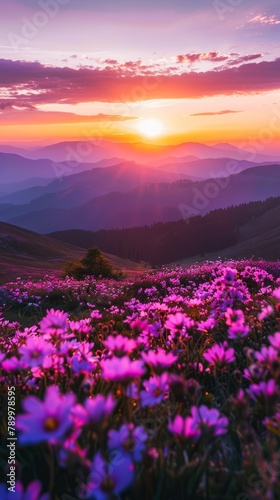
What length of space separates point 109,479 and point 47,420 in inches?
12.2

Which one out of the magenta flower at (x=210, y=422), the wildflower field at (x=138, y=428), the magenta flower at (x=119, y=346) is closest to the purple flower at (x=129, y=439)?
the wildflower field at (x=138, y=428)

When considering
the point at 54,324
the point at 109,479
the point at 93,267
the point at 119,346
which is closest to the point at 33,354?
the point at 54,324

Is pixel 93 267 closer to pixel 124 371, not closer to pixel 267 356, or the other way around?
pixel 267 356

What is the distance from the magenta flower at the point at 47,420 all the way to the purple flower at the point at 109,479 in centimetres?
21

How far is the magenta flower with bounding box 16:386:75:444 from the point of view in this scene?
55.6 inches

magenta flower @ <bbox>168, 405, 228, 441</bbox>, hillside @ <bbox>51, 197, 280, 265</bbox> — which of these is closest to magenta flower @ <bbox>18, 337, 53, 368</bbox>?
magenta flower @ <bbox>168, 405, 228, 441</bbox>

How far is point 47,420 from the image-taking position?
4.96ft

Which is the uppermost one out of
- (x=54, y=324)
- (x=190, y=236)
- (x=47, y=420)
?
(x=190, y=236)

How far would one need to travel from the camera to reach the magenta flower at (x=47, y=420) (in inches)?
55.6

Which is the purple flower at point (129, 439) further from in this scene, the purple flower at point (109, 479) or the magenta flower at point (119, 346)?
the magenta flower at point (119, 346)

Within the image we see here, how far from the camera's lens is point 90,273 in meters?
34.4

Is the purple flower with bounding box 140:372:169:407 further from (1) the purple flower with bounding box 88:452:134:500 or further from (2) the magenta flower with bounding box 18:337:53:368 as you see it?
(2) the magenta flower with bounding box 18:337:53:368

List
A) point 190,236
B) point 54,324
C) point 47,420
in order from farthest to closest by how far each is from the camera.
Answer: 1. point 190,236
2. point 54,324
3. point 47,420

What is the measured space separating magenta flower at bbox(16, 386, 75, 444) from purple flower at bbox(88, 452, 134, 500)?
0.70 ft
